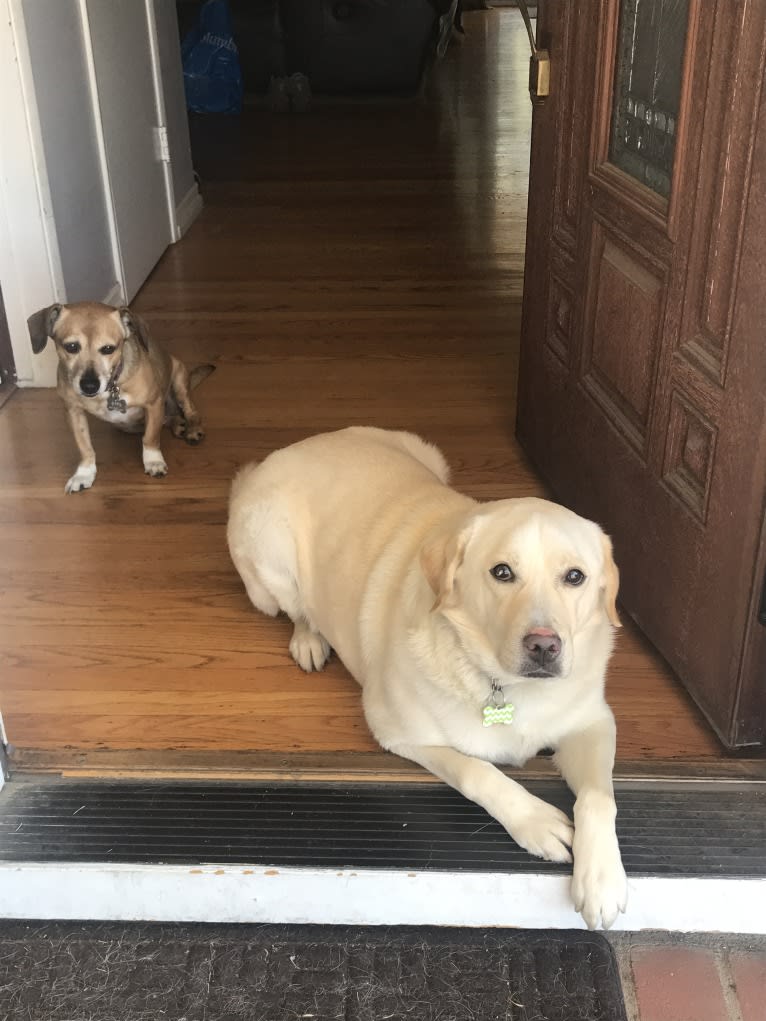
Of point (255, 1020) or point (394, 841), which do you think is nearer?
point (255, 1020)

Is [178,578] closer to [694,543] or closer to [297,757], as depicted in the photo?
[297,757]

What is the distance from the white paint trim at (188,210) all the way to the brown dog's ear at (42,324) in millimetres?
2284

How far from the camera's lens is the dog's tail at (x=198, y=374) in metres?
3.58

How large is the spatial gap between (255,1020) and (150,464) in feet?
6.00

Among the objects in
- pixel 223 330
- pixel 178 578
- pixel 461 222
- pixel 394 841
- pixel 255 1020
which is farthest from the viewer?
pixel 461 222

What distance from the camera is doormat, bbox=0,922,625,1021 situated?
165 centimetres

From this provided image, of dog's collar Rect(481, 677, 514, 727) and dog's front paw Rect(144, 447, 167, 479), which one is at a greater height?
dog's collar Rect(481, 677, 514, 727)

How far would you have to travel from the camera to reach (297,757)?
1962 mm

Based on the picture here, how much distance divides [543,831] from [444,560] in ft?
1.46

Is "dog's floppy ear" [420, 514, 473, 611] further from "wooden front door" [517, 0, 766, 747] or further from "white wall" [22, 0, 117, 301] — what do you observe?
"white wall" [22, 0, 117, 301]

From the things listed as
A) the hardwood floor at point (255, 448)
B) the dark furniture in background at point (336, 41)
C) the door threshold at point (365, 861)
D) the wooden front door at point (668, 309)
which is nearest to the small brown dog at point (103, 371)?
the hardwood floor at point (255, 448)

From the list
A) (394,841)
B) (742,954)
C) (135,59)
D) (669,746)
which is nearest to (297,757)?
(394,841)

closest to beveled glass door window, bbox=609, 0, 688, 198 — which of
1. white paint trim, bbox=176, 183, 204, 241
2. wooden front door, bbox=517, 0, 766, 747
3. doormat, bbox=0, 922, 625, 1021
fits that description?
wooden front door, bbox=517, 0, 766, 747

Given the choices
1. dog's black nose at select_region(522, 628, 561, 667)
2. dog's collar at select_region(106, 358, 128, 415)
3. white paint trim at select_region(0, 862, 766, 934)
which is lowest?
white paint trim at select_region(0, 862, 766, 934)
